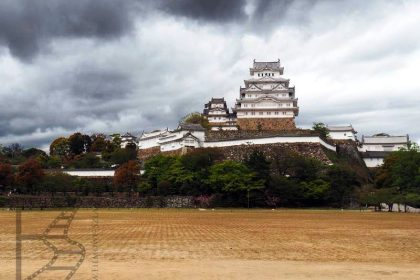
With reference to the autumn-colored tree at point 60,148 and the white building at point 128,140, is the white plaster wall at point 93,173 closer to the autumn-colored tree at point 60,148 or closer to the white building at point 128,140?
the white building at point 128,140

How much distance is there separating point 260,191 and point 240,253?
34.2 metres

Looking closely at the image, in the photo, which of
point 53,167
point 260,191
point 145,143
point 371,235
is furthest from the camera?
point 145,143

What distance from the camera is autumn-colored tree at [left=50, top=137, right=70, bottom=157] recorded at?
8256 centimetres

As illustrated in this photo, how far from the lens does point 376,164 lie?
7062cm

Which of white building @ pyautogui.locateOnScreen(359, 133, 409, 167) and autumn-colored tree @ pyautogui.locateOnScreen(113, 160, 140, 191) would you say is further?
white building @ pyautogui.locateOnScreen(359, 133, 409, 167)

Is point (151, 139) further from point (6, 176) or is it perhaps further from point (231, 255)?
point (231, 255)

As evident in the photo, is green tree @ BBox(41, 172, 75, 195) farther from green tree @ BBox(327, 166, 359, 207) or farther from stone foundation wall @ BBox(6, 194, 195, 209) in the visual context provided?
green tree @ BBox(327, 166, 359, 207)

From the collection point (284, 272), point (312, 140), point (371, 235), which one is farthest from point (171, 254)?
point (312, 140)

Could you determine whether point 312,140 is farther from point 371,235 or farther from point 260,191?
point 371,235

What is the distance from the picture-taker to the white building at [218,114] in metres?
77.2

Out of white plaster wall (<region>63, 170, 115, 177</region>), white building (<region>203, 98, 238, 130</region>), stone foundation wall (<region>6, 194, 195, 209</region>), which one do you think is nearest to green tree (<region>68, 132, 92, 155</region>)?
white building (<region>203, 98, 238, 130</region>)

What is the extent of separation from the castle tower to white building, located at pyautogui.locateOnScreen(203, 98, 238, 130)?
12.0 ft

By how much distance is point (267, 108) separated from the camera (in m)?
70.9

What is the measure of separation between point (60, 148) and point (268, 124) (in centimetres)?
3639
